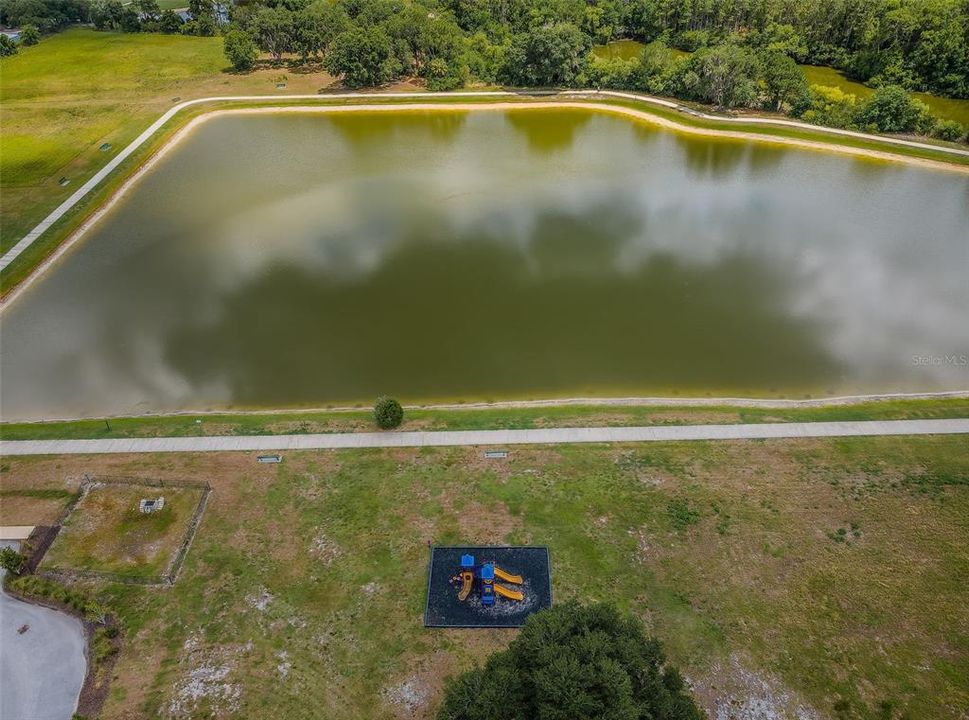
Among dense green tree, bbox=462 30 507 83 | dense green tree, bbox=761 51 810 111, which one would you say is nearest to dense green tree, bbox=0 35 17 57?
dense green tree, bbox=462 30 507 83

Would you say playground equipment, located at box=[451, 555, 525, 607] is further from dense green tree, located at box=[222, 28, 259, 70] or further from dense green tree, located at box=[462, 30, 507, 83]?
dense green tree, located at box=[222, 28, 259, 70]

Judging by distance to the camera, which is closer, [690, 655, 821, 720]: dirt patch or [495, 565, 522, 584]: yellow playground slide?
[690, 655, 821, 720]: dirt patch

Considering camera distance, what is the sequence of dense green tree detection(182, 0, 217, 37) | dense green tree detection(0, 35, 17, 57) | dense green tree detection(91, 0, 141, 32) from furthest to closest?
dense green tree detection(91, 0, 141, 32), dense green tree detection(182, 0, 217, 37), dense green tree detection(0, 35, 17, 57)

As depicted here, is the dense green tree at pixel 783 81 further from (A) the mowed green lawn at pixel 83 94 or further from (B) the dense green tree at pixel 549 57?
(A) the mowed green lawn at pixel 83 94

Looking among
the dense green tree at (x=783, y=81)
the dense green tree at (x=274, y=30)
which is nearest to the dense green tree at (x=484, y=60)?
the dense green tree at (x=274, y=30)

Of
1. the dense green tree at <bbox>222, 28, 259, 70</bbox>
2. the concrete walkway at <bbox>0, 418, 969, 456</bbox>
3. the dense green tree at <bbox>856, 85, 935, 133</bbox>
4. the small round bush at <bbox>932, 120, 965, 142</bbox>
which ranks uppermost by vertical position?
the dense green tree at <bbox>222, 28, 259, 70</bbox>

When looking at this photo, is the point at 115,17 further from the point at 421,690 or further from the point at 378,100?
the point at 421,690
